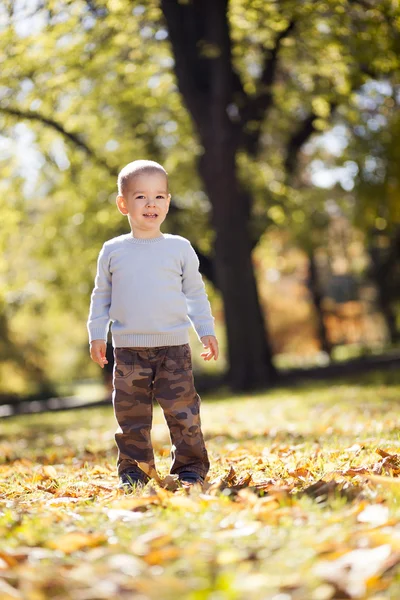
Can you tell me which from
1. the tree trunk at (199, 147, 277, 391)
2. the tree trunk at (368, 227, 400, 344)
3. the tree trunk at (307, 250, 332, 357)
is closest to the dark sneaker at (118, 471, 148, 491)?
the tree trunk at (199, 147, 277, 391)

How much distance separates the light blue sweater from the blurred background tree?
653 centimetres

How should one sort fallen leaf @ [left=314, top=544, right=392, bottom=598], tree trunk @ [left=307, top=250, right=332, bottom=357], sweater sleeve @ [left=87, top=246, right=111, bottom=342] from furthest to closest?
tree trunk @ [left=307, top=250, right=332, bottom=357]
sweater sleeve @ [left=87, top=246, right=111, bottom=342]
fallen leaf @ [left=314, top=544, right=392, bottom=598]

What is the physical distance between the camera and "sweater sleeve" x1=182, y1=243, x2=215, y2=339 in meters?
4.42

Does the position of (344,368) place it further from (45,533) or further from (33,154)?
(45,533)

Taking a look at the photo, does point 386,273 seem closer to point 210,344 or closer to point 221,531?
point 210,344

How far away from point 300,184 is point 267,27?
706cm

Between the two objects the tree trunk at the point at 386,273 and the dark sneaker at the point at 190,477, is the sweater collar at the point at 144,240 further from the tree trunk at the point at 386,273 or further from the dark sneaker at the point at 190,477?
the tree trunk at the point at 386,273

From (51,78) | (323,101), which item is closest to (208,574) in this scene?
(51,78)

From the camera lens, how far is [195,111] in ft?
46.5

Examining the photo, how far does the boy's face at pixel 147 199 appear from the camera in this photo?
421 centimetres

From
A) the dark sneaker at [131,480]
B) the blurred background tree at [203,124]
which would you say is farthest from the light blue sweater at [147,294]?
the blurred background tree at [203,124]

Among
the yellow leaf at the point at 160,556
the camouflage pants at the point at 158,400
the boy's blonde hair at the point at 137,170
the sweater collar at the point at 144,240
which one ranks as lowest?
the yellow leaf at the point at 160,556

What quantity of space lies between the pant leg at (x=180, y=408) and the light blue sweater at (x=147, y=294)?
0.12m

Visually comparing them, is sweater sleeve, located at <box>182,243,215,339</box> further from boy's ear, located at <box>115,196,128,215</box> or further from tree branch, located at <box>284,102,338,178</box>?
tree branch, located at <box>284,102,338,178</box>
